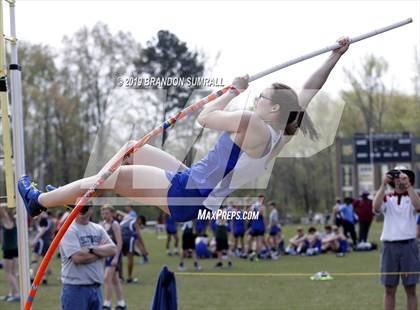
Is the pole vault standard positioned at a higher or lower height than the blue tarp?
higher

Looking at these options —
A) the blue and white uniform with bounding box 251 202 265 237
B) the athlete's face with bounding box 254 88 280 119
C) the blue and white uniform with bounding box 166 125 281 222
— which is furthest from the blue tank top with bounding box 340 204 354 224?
the athlete's face with bounding box 254 88 280 119

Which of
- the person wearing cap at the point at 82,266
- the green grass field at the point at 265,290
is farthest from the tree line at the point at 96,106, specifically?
the person wearing cap at the point at 82,266

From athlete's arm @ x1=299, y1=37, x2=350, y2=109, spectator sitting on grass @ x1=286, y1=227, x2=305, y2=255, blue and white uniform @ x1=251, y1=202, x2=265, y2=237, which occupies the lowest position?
spectator sitting on grass @ x1=286, y1=227, x2=305, y2=255

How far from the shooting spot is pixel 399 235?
7723 millimetres

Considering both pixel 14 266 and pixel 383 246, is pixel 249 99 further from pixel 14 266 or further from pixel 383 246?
pixel 14 266

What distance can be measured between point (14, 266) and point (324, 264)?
7701 millimetres

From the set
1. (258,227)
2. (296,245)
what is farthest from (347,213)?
(258,227)

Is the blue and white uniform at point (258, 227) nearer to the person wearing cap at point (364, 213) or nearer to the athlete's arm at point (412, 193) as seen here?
the person wearing cap at point (364, 213)

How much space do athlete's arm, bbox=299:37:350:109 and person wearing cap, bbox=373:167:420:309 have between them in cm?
271

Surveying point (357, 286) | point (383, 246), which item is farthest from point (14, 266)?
point (383, 246)

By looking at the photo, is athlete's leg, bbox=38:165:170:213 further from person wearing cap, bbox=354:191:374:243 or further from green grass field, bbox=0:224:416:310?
person wearing cap, bbox=354:191:374:243

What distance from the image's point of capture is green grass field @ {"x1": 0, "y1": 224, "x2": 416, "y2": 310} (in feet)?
34.4

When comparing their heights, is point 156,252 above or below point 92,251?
below

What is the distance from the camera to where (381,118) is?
45.7 metres
